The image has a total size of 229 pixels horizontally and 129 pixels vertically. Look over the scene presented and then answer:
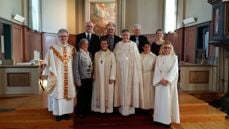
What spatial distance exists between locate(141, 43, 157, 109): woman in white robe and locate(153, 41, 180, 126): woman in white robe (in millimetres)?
229

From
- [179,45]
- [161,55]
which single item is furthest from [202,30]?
[161,55]

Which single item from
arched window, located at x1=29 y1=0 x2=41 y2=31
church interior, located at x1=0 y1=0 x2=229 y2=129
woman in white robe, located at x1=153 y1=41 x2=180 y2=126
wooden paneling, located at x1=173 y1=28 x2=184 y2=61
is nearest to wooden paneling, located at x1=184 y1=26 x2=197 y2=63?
church interior, located at x1=0 y1=0 x2=229 y2=129

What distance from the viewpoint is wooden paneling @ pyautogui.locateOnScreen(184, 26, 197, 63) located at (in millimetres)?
7938

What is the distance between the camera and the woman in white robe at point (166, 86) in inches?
163

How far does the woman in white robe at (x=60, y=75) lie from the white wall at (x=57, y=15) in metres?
7.45

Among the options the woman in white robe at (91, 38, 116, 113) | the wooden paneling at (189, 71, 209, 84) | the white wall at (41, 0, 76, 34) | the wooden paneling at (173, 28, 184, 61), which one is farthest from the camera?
the white wall at (41, 0, 76, 34)

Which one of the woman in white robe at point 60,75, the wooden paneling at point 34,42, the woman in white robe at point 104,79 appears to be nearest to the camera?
the woman in white robe at point 60,75

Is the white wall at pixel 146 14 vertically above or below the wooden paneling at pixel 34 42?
above

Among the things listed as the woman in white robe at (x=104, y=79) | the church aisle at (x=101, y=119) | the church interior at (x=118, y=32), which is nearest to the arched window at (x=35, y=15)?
the church interior at (x=118, y=32)

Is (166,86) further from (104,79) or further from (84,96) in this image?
(84,96)

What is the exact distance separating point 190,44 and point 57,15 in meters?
6.50

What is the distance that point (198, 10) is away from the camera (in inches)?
299

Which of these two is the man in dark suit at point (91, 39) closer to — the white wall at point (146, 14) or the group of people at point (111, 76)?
the group of people at point (111, 76)

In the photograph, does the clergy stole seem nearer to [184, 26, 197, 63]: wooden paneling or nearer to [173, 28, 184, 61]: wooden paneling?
[184, 26, 197, 63]: wooden paneling
